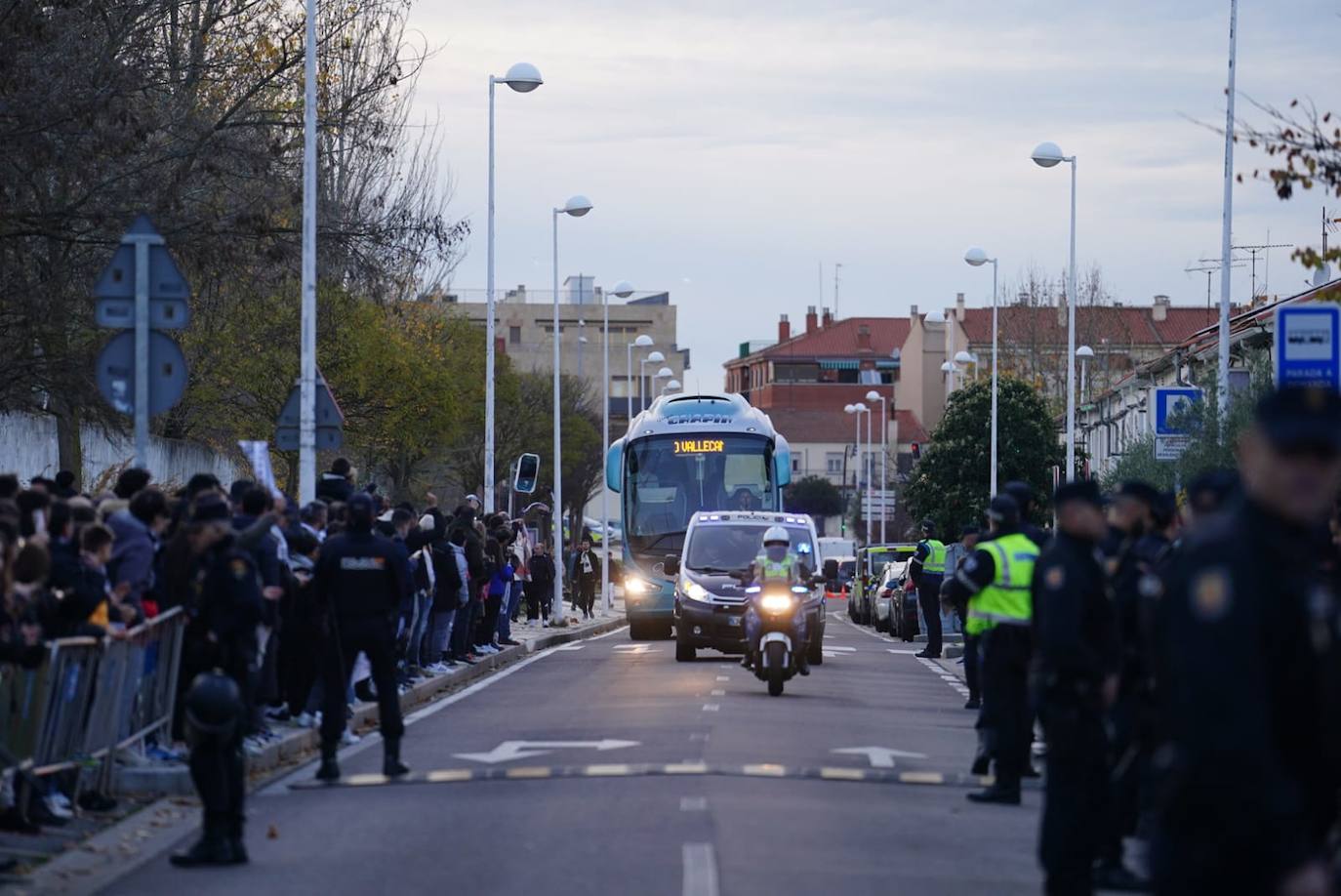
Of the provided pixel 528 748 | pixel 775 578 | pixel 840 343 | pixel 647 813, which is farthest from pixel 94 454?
pixel 840 343

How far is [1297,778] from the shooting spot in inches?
198

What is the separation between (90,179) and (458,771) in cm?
1049

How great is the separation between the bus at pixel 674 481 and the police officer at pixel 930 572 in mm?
5272

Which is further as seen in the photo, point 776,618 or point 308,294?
point 308,294

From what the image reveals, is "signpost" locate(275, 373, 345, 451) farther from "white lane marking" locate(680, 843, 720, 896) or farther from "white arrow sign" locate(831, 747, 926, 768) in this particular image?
"white lane marking" locate(680, 843, 720, 896)

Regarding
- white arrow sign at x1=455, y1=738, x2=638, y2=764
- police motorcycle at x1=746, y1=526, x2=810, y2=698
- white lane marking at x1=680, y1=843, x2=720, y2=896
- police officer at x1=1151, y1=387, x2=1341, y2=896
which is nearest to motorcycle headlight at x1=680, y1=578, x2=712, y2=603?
police motorcycle at x1=746, y1=526, x2=810, y2=698

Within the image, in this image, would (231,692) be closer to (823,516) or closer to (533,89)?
(533,89)

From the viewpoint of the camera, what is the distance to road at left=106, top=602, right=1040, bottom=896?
33.0 feet

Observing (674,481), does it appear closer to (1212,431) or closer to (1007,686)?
(1212,431)

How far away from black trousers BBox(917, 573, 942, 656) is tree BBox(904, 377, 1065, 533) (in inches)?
1473

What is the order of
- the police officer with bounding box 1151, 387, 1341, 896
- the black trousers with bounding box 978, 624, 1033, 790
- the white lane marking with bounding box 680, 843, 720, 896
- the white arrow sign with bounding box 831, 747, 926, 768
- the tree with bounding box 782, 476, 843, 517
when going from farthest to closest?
the tree with bounding box 782, 476, 843, 517 < the white arrow sign with bounding box 831, 747, 926, 768 < the black trousers with bounding box 978, 624, 1033, 790 < the white lane marking with bounding box 680, 843, 720, 896 < the police officer with bounding box 1151, 387, 1341, 896

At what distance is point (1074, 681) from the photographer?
932cm

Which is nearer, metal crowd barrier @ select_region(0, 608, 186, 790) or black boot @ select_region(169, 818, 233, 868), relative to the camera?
black boot @ select_region(169, 818, 233, 868)

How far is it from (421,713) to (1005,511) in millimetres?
8082
